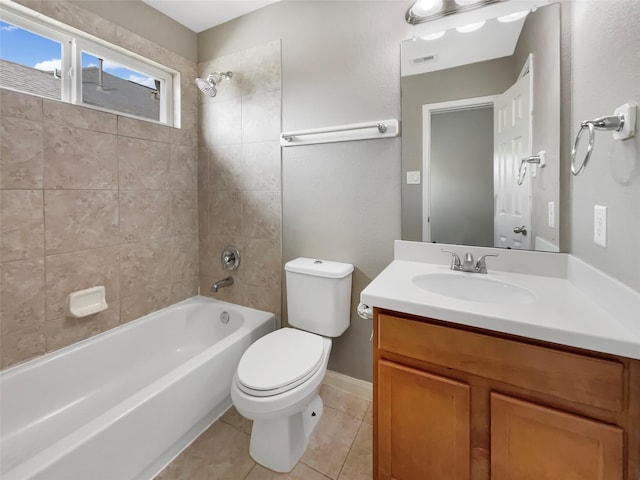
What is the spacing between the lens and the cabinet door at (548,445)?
0.73 meters

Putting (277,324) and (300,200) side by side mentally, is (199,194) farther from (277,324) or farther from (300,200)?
(277,324)

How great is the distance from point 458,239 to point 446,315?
0.67m

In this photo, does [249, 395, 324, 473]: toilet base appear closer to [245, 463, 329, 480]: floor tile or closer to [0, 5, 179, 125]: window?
[245, 463, 329, 480]: floor tile

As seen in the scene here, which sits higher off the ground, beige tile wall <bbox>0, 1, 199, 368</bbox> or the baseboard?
beige tile wall <bbox>0, 1, 199, 368</bbox>

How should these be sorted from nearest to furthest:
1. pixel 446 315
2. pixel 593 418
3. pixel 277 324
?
pixel 593 418 < pixel 446 315 < pixel 277 324

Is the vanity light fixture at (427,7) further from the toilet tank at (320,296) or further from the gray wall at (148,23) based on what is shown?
the gray wall at (148,23)

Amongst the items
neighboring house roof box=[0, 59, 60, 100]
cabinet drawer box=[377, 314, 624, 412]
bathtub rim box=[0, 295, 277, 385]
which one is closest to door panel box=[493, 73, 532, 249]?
cabinet drawer box=[377, 314, 624, 412]

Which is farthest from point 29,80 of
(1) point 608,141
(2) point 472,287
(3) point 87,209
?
(1) point 608,141

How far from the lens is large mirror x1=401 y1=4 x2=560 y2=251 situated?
1.23 meters

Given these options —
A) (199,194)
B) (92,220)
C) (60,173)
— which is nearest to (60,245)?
(92,220)

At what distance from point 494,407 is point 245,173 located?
1.84m

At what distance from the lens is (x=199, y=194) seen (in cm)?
224

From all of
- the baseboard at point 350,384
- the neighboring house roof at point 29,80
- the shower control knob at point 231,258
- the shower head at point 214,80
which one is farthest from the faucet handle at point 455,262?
the neighboring house roof at point 29,80

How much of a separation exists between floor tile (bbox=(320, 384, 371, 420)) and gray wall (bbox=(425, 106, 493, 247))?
3.41 ft
